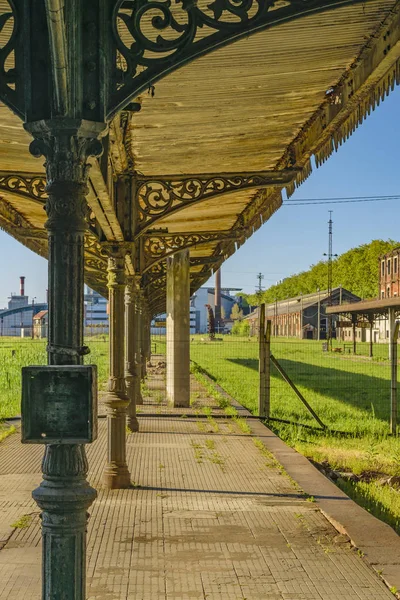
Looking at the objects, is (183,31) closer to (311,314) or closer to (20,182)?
(20,182)

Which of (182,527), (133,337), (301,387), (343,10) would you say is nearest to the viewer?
(343,10)

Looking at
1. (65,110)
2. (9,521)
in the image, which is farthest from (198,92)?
(9,521)

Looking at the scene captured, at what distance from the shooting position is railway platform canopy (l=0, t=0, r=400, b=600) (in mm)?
3656

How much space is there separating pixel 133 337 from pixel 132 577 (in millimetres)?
7353

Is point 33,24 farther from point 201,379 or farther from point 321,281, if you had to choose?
point 321,281

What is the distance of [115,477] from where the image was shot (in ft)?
29.7

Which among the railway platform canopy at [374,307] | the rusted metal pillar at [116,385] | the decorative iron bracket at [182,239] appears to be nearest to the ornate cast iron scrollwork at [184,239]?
the decorative iron bracket at [182,239]

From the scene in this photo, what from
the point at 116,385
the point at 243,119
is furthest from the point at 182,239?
the point at 243,119

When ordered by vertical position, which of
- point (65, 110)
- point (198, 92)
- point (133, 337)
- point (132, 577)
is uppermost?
point (198, 92)

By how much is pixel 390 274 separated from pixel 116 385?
63.9 metres

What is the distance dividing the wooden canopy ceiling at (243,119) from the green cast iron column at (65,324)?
0.48m

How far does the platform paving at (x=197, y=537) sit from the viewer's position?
5660 mm

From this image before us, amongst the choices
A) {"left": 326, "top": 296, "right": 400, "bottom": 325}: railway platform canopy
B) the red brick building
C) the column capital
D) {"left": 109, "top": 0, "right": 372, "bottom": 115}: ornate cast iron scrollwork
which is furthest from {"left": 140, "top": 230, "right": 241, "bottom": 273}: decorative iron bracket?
the red brick building

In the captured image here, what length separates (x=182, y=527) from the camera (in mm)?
7328
